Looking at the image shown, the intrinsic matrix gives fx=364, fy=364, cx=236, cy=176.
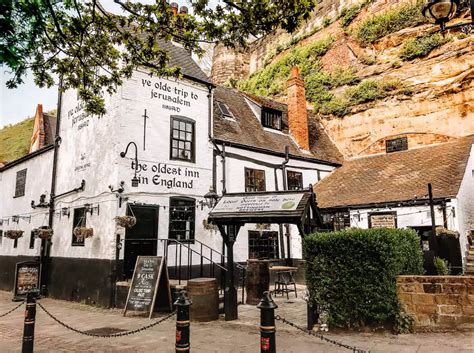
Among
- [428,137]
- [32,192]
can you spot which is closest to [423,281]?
[428,137]

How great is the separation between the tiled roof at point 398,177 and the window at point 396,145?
3.46 feet

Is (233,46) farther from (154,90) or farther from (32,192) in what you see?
(32,192)

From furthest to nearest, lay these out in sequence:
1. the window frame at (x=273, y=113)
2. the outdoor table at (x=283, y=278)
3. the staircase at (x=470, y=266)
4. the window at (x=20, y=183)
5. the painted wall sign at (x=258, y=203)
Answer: the window frame at (x=273, y=113)
the window at (x=20, y=183)
the outdoor table at (x=283, y=278)
the staircase at (x=470, y=266)
the painted wall sign at (x=258, y=203)

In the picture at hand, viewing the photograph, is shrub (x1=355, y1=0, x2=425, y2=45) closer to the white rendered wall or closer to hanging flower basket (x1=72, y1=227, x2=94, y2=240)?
the white rendered wall

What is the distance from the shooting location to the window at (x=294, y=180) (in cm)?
1825

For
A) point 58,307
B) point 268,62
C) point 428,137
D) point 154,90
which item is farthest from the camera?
point 268,62

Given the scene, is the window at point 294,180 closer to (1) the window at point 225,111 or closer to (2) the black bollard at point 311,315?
(1) the window at point 225,111

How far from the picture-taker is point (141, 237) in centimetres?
1237

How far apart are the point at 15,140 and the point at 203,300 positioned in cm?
5282

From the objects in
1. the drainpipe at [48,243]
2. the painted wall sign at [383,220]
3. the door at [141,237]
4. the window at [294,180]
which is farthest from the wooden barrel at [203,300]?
the window at [294,180]

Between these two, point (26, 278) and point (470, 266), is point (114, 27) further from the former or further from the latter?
point (470, 266)

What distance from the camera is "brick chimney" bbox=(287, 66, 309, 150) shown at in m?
20.3

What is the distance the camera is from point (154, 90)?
1364cm

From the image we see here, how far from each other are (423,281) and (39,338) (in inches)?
309
